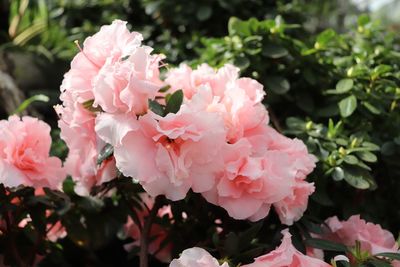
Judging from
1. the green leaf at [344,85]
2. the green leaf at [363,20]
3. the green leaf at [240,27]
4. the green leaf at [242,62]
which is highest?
the green leaf at [240,27]

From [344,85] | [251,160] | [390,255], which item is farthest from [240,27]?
[390,255]

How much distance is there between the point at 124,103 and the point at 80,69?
0.15m

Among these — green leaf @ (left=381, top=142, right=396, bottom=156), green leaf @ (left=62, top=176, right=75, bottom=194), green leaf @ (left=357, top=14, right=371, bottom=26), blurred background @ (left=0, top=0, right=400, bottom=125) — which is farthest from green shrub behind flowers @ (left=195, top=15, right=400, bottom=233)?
green leaf @ (left=62, top=176, right=75, bottom=194)

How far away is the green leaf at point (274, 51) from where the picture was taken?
1.51 meters

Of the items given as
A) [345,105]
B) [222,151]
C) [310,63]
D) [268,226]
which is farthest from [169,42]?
[222,151]

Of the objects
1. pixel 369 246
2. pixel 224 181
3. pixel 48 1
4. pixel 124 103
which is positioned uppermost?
pixel 124 103

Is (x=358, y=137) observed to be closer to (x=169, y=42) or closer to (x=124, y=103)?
(x=124, y=103)

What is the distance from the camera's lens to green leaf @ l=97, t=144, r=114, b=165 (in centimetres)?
104

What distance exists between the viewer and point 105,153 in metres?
1.04

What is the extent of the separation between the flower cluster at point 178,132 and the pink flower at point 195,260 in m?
0.11

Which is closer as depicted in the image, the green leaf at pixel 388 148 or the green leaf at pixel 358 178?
the green leaf at pixel 358 178

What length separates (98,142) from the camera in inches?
42.1

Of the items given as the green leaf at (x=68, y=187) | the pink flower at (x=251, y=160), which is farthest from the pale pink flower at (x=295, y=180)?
the green leaf at (x=68, y=187)

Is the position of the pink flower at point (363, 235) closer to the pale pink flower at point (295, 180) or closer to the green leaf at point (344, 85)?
the pale pink flower at point (295, 180)
